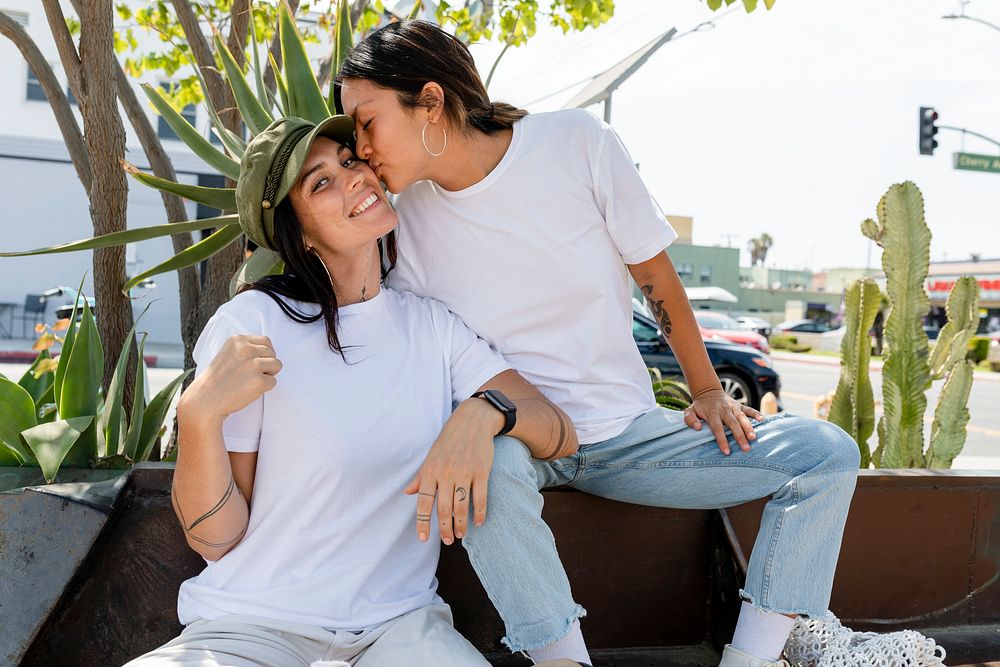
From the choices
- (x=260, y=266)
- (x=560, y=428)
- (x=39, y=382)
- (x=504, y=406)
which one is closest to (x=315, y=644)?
(x=504, y=406)

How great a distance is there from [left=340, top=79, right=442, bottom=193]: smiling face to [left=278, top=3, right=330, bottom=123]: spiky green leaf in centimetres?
111

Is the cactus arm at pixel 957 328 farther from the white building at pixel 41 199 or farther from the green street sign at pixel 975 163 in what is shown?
the white building at pixel 41 199

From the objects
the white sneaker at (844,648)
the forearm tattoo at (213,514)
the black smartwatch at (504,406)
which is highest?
the black smartwatch at (504,406)

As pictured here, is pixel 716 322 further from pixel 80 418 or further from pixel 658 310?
pixel 80 418

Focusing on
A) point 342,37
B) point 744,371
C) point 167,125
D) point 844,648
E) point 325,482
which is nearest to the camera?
A: point 325,482

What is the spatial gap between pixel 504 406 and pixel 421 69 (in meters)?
1.00

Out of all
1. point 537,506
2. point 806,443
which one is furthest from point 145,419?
point 806,443

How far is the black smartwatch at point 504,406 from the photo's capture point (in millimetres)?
2037

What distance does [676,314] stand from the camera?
8.48ft

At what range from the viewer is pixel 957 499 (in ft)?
9.69

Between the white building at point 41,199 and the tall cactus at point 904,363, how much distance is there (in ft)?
61.1

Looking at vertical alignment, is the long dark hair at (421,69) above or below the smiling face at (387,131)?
above

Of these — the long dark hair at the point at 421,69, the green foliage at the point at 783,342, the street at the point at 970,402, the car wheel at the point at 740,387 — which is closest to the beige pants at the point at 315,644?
the long dark hair at the point at 421,69

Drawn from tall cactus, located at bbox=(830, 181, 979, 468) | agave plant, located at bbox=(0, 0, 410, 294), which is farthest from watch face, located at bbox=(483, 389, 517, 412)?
tall cactus, located at bbox=(830, 181, 979, 468)
